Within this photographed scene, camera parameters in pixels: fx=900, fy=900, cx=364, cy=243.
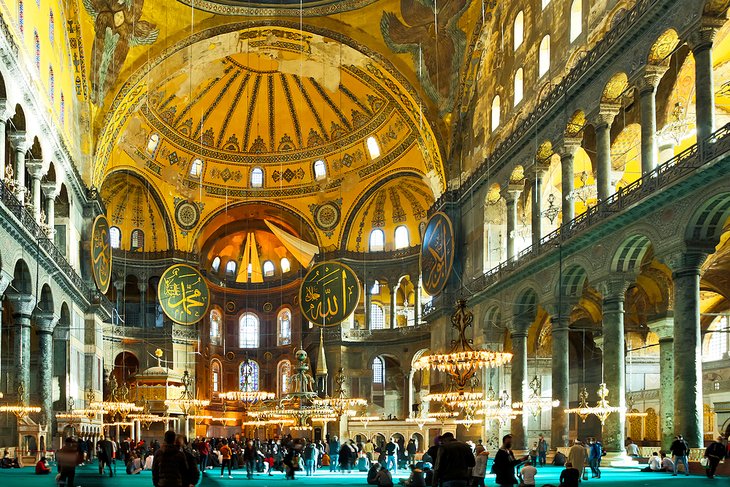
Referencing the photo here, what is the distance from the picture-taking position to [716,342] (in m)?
27.0

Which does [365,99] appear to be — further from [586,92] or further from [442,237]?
[586,92]

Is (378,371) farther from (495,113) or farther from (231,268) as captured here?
(495,113)

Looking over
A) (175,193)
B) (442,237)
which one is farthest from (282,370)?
(442,237)

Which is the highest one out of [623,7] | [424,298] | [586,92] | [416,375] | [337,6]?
[337,6]

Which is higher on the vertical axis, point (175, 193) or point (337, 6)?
point (337, 6)

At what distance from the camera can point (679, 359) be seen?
15297 millimetres

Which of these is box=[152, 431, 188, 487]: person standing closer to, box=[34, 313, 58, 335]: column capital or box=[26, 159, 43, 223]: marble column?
box=[26, 159, 43, 223]: marble column

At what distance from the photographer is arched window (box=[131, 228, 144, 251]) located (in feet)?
122

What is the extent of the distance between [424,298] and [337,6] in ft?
43.4

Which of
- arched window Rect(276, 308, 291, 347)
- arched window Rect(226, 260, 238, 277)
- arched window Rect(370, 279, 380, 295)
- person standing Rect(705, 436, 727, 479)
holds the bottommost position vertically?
person standing Rect(705, 436, 727, 479)

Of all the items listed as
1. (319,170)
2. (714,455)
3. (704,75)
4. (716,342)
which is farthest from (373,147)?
(714,455)

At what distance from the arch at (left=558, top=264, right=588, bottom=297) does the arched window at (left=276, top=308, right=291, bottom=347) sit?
22.1 metres

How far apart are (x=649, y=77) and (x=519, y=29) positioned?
7.92 meters

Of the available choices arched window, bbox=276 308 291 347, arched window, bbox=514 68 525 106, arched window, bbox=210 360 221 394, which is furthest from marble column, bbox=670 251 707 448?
arched window, bbox=210 360 221 394
